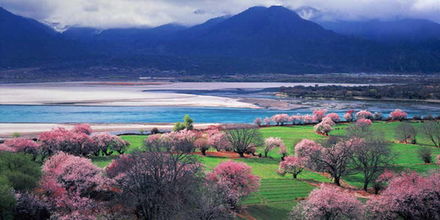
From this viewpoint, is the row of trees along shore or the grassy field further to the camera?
the grassy field

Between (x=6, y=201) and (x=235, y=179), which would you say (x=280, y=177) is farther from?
(x=6, y=201)

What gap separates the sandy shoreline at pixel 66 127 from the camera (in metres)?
77.6

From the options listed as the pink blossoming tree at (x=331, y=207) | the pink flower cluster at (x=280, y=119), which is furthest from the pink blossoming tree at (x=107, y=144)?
the pink flower cluster at (x=280, y=119)

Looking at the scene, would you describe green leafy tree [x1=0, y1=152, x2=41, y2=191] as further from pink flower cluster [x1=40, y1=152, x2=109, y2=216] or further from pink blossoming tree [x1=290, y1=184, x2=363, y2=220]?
pink blossoming tree [x1=290, y1=184, x2=363, y2=220]

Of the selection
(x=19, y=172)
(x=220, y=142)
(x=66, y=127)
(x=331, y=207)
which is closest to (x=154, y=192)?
(x=19, y=172)

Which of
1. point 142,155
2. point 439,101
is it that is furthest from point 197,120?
point 439,101

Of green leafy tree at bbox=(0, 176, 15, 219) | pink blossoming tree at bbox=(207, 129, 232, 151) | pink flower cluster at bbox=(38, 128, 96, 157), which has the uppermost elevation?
green leafy tree at bbox=(0, 176, 15, 219)

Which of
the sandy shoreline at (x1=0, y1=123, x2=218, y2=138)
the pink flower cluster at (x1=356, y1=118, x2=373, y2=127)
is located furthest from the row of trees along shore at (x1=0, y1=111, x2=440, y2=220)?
the sandy shoreline at (x1=0, y1=123, x2=218, y2=138)

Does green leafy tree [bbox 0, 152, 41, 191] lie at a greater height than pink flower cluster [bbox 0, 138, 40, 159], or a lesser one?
greater

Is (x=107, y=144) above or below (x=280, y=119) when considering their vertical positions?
above

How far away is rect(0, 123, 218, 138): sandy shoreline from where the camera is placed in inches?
3054

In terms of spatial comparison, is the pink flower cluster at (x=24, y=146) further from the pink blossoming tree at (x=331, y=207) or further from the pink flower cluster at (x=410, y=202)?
the pink flower cluster at (x=410, y=202)

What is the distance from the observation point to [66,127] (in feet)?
270

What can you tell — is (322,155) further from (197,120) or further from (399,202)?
(197,120)
